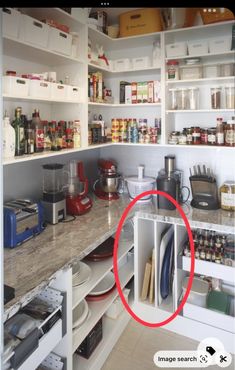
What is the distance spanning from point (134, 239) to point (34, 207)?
503 millimetres

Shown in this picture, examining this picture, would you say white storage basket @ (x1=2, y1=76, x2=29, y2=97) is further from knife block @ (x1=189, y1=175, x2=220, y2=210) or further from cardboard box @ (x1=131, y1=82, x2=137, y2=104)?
knife block @ (x1=189, y1=175, x2=220, y2=210)

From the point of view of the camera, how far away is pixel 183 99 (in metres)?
1.11

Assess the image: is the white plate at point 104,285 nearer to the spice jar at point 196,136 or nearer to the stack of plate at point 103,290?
the stack of plate at point 103,290

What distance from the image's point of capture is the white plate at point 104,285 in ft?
3.65

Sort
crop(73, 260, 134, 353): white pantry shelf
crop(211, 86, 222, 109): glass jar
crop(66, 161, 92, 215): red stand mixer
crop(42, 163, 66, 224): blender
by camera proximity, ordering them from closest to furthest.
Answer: crop(211, 86, 222, 109): glass jar, crop(73, 260, 134, 353): white pantry shelf, crop(42, 163, 66, 224): blender, crop(66, 161, 92, 215): red stand mixer

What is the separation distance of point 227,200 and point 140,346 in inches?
25.2

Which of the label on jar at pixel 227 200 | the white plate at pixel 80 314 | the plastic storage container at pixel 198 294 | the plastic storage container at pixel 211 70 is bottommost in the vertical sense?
the plastic storage container at pixel 198 294

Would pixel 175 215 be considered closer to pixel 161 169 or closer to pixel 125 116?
pixel 161 169

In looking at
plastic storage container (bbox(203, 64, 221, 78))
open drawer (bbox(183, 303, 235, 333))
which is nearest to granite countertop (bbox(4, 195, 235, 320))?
open drawer (bbox(183, 303, 235, 333))

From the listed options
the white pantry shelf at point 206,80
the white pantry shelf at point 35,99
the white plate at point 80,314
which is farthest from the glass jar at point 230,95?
the white plate at point 80,314

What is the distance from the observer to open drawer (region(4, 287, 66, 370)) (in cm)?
60

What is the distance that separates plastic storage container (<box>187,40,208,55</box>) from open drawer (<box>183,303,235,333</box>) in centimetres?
98

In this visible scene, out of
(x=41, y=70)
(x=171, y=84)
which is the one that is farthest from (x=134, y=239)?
(x=41, y=70)

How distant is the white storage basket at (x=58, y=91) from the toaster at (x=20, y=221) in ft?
1.25
